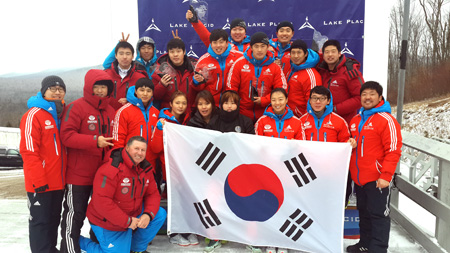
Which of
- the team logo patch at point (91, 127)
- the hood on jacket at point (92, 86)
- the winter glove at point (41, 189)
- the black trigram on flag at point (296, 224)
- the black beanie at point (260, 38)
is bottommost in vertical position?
the black trigram on flag at point (296, 224)

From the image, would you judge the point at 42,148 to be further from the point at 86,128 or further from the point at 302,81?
the point at 302,81

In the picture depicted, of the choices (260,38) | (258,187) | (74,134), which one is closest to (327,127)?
(258,187)

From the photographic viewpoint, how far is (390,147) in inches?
111

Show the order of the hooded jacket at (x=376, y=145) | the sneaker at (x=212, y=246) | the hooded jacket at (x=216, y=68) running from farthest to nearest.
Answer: the hooded jacket at (x=216, y=68) < the sneaker at (x=212, y=246) < the hooded jacket at (x=376, y=145)

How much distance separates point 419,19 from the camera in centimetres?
920

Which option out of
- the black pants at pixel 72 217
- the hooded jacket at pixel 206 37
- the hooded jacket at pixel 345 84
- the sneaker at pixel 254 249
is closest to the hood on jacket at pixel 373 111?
the hooded jacket at pixel 345 84

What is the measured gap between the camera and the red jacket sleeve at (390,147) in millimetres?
2777

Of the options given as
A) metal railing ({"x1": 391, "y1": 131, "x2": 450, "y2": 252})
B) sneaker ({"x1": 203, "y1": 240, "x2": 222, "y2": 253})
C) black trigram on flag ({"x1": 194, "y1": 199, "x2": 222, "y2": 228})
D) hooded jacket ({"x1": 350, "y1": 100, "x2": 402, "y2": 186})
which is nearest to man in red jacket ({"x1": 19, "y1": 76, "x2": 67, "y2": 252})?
black trigram on flag ({"x1": 194, "y1": 199, "x2": 222, "y2": 228})

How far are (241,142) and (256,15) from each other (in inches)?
110

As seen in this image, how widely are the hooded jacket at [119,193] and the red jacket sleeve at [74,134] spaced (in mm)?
231

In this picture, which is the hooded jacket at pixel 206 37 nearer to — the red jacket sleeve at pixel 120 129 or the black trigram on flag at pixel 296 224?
the red jacket sleeve at pixel 120 129

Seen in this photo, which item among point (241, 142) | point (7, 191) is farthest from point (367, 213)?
point (7, 191)

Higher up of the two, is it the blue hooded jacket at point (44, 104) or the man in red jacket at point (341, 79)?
the man in red jacket at point (341, 79)

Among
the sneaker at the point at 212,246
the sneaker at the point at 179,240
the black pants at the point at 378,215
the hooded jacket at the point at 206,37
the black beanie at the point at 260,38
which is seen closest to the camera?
the black pants at the point at 378,215
